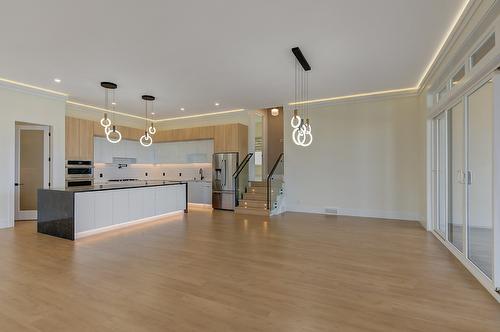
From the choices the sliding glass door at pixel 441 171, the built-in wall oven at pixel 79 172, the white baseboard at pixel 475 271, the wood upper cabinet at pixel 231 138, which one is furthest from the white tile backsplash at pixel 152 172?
the white baseboard at pixel 475 271

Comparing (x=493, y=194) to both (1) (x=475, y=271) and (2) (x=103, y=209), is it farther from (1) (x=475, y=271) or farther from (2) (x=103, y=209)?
(2) (x=103, y=209)

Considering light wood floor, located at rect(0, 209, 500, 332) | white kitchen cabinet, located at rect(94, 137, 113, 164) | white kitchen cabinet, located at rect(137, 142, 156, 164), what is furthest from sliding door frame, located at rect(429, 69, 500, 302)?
white kitchen cabinet, located at rect(137, 142, 156, 164)

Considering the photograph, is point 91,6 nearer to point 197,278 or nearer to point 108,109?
point 197,278

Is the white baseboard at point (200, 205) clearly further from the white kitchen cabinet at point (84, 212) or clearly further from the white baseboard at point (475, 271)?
the white baseboard at point (475, 271)

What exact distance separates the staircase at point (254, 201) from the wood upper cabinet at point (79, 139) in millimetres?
4745

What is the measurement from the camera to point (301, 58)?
4836 mm

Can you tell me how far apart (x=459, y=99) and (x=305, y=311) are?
12.3ft

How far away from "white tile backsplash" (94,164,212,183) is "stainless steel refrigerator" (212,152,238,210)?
0.80 metres

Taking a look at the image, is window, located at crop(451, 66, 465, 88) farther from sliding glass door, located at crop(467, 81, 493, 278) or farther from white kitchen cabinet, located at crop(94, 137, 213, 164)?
white kitchen cabinet, located at crop(94, 137, 213, 164)

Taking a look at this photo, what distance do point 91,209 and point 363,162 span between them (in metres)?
6.69

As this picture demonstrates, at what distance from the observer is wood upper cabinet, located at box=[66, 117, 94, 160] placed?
302 inches

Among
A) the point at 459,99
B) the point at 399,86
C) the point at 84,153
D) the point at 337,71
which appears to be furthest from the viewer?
the point at 84,153

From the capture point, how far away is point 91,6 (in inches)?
130

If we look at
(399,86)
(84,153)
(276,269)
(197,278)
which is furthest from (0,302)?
(399,86)
